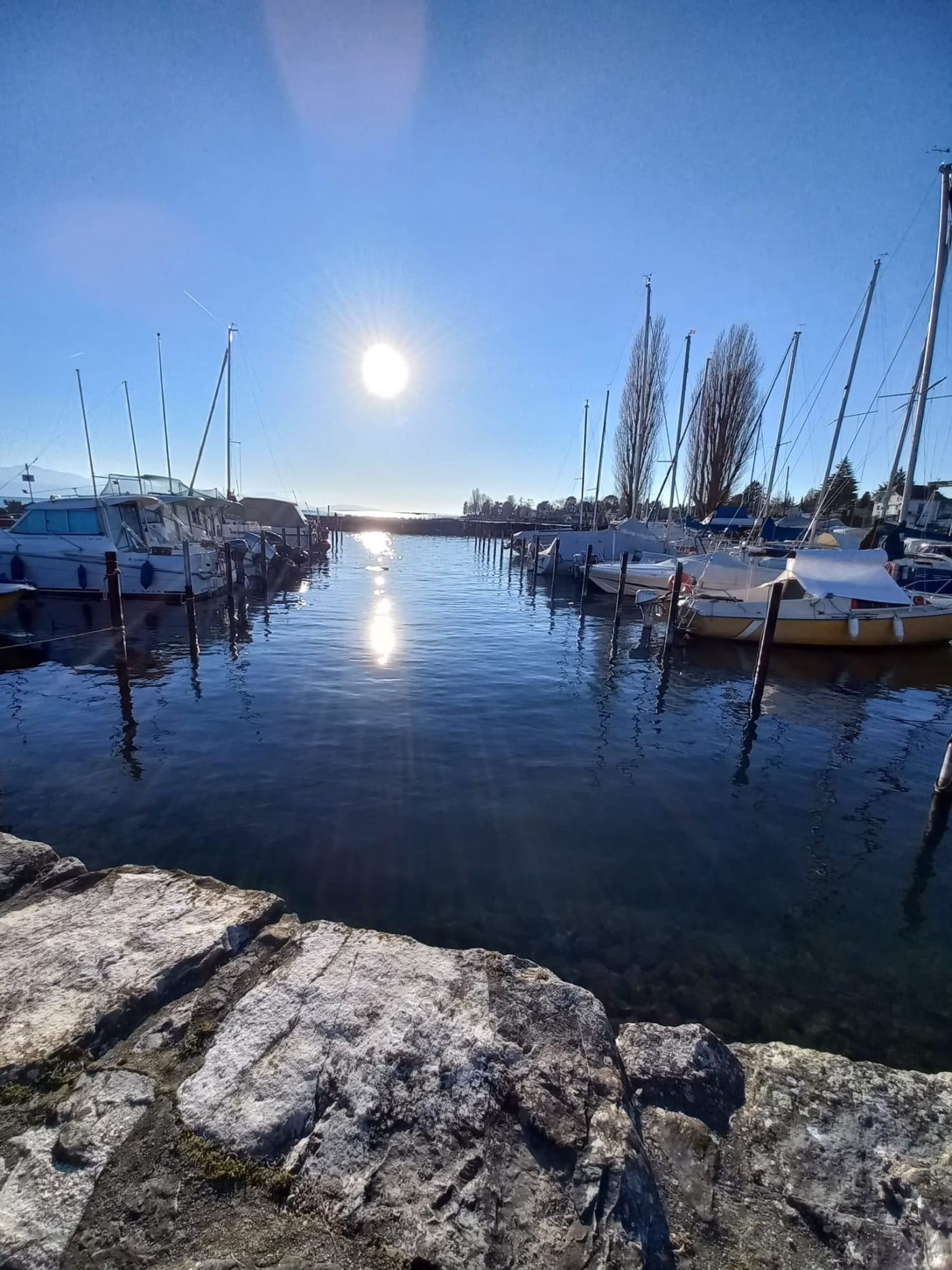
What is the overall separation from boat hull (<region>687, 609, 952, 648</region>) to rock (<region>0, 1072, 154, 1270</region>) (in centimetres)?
1761

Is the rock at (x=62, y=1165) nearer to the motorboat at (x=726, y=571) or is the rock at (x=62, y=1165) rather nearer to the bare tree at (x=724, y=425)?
the motorboat at (x=726, y=571)

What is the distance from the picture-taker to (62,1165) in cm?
237

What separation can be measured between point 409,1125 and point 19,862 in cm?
428

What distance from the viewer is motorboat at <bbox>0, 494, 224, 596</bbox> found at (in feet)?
69.1

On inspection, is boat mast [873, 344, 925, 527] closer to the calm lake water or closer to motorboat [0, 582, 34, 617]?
the calm lake water

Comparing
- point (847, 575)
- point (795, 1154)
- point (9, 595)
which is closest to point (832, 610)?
point (847, 575)

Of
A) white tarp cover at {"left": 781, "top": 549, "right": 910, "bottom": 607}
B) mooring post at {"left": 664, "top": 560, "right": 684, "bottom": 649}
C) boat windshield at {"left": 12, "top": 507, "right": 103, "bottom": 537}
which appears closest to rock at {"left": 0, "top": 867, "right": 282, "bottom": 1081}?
mooring post at {"left": 664, "top": 560, "right": 684, "bottom": 649}

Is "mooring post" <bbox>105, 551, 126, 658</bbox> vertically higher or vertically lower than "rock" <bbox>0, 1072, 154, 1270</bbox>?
higher

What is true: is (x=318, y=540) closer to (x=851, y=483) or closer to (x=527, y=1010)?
(x=527, y=1010)

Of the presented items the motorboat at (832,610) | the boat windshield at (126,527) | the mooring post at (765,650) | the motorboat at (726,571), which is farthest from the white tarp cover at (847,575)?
the boat windshield at (126,527)

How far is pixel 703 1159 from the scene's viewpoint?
9.07ft

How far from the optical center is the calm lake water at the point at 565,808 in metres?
5.00

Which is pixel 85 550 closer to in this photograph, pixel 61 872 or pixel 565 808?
pixel 61 872

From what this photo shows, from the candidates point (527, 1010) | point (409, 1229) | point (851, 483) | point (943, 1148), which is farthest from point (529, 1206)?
point (851, 483)
